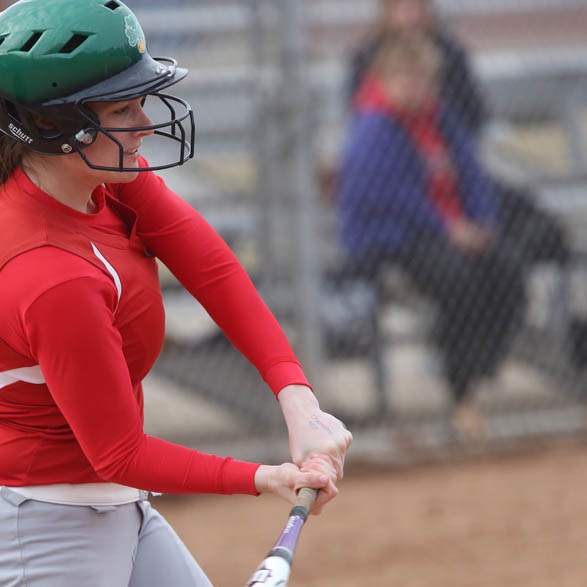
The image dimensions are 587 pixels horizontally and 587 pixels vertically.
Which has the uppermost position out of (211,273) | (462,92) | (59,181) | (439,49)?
(59,181)

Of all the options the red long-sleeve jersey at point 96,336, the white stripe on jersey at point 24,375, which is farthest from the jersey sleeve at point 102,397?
the white stripe on jersey at point 24,375

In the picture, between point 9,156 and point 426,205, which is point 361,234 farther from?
point 9,156

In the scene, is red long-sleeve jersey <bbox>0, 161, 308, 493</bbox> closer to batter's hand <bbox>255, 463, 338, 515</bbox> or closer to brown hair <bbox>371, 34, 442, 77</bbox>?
batter's hand <bbox>255, 463, 338, 515</bbox>

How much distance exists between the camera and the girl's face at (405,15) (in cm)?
573

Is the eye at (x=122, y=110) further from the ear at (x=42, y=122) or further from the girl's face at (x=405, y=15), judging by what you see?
the girl's face at (x=405, y=15)

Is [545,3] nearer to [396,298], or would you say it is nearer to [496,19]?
[496,19]

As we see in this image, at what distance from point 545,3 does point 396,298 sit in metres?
1.77

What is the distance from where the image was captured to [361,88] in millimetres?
5902

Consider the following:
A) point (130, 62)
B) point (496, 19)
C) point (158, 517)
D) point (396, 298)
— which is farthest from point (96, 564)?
point (496, 19)

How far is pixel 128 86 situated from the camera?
7.13ft

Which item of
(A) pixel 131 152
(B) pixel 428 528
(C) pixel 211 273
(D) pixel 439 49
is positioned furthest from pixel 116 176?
(D) pixel 439 49

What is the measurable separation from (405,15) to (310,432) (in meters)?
3.79

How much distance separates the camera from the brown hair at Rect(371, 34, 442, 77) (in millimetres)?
5770

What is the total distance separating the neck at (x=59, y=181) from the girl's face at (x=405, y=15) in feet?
12.2
